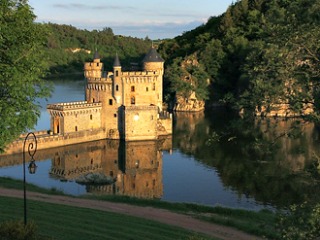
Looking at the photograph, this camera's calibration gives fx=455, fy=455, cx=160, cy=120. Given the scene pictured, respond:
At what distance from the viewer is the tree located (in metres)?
10.4

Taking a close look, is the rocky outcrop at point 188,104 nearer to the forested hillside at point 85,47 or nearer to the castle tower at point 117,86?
the castle tower at point 117,86

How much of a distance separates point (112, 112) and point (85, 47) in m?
90.5

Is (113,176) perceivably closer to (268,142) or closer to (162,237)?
(162,237)

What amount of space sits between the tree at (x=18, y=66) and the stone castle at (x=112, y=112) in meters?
26.9

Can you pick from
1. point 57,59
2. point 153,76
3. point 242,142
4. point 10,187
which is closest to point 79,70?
point 57,59

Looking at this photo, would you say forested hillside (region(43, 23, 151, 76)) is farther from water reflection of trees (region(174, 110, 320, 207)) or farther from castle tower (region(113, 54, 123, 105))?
water reflection of trees (region(174, 110, 320, 207))

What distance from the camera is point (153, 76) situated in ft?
147

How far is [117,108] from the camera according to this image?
43.4 metres

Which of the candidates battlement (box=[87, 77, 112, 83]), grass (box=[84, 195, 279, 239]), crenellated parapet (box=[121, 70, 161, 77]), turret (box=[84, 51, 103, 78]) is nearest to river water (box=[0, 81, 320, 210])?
grass (box=[84, 195, 279, 239])

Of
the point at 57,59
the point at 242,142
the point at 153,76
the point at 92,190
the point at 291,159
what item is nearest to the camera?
the point at 92,190

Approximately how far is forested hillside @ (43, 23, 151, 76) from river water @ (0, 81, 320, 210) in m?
72.1

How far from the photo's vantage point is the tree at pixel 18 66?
10398 mm

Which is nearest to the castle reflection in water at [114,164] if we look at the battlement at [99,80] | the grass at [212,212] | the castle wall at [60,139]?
the castle wall at [60,139]

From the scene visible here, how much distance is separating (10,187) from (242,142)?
2303cm
